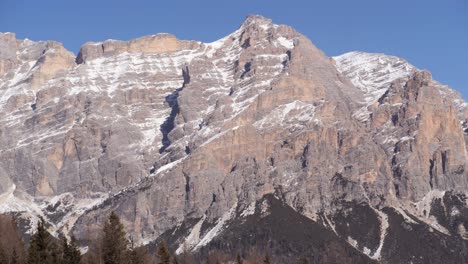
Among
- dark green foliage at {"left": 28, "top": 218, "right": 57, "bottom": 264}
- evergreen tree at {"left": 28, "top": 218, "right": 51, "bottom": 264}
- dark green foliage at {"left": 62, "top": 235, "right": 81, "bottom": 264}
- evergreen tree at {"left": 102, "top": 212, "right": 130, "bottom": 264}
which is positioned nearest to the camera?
dark green foliage at {"left": 28, "top": 218, "right": 57, "bottom": 264}

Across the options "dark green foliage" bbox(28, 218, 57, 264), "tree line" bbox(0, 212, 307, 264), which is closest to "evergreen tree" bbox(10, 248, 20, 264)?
"tree line" bbox(0, 212, 307, 264)

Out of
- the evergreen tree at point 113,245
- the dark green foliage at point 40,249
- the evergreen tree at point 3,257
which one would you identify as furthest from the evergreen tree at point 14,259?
the evergreen tree at point 113,245

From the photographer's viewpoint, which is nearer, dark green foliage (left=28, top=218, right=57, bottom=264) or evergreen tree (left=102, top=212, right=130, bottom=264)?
dark green foliage (left=28, top=218, right=57, bottom=264)

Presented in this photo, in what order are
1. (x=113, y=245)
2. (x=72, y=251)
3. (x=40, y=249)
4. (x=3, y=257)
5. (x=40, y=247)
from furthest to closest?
1. (x=113, y=245)
2. (x=3, y=257)
3. (x=72, y=251)
4. (x=40, y=247)
5. (x=40, y=249)

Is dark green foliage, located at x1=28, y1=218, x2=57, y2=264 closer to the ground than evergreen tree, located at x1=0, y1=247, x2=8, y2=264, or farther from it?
farther from it

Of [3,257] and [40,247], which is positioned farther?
[3,257]

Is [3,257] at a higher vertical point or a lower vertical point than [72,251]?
lower

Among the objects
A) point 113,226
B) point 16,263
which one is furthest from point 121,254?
point 16,263

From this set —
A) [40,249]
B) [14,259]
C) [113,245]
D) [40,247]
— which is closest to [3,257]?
[14,259]

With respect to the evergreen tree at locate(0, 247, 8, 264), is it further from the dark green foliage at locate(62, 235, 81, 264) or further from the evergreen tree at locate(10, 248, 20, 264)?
the dark green foliage at locate(62, 235, 81, 264)

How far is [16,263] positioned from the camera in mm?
160750

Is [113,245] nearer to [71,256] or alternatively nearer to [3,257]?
[71,256]

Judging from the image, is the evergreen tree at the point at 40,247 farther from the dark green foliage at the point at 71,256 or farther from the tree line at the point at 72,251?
the dark green foliage at the point at 71,256

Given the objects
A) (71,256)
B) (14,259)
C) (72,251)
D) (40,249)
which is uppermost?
(40,249)
